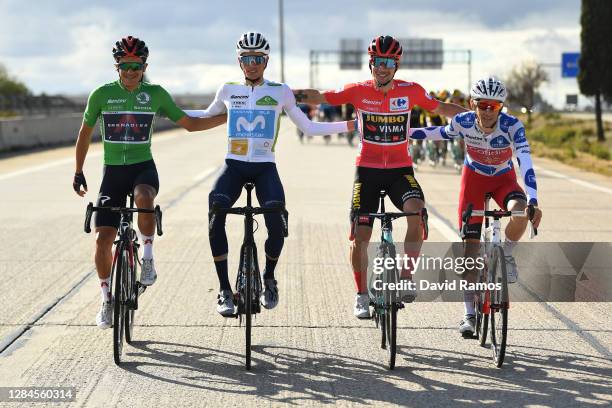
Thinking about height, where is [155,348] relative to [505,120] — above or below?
below

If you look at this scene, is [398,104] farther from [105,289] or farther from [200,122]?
[105,289]

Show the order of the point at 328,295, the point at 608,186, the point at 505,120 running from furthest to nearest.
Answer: the point at 608,186
the point at 328,295
the point at 505,120

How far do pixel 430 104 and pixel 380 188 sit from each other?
2.35ft

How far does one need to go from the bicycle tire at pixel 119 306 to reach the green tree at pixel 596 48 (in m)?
32.1

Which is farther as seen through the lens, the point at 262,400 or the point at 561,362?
the point at 561,362

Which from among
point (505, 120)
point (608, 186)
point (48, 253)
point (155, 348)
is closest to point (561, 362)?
point (505, 120)

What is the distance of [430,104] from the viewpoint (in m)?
7.43

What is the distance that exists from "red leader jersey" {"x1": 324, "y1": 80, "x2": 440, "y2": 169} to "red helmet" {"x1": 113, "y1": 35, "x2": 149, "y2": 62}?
1.47 meters

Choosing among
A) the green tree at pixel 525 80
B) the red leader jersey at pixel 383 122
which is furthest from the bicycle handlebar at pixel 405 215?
the green tree at pixel 525 80

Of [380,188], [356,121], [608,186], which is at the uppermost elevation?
[356,121]

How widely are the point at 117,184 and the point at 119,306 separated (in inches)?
40.5

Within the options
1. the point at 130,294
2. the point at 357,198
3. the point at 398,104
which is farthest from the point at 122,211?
the point at 398,104

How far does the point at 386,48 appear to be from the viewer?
7133mm

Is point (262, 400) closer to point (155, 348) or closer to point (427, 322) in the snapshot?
point (155, 348)
